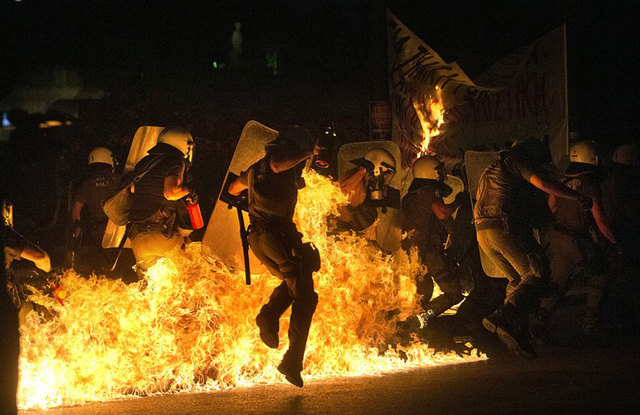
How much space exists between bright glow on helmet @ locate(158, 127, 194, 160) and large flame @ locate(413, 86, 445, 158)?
166 inches

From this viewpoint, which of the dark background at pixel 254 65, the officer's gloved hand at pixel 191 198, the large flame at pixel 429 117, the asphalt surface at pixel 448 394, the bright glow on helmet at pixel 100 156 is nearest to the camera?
the asphalt surface at pixel 448 394

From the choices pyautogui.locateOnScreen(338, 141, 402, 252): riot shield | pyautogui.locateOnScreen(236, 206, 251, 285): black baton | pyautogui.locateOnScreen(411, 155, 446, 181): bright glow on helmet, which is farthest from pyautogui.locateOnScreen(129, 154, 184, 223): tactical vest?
pyautogui.locateOnScreen(411, 155, 446, 181): bright glow on helmet

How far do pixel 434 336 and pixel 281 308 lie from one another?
2344 millimetres

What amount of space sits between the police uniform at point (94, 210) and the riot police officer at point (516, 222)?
4.39 m

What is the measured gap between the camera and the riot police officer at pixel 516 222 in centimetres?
921

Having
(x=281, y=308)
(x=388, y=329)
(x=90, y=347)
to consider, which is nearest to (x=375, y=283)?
(x=388, y=329)

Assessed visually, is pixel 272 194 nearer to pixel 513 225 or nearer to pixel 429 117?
pixel 513 225

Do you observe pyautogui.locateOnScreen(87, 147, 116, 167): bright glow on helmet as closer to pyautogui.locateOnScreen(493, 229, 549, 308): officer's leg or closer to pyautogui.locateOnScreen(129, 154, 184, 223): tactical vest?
pyautogui.locateOnScreen(129, 154, 184, 223): tactical vest

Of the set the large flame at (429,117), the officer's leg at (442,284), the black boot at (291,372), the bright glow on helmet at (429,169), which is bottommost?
the black boot at (291,372)

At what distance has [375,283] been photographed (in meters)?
9.05

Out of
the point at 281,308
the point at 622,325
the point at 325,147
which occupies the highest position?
the point at 325,147

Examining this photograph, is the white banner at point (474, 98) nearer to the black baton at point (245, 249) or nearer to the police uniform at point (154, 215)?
the police uniform at point (154, 215)

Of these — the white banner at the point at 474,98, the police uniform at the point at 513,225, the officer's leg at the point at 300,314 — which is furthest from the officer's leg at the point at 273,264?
the white banner at the point at 474,98

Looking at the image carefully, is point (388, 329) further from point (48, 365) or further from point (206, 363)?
point (48, 365)
